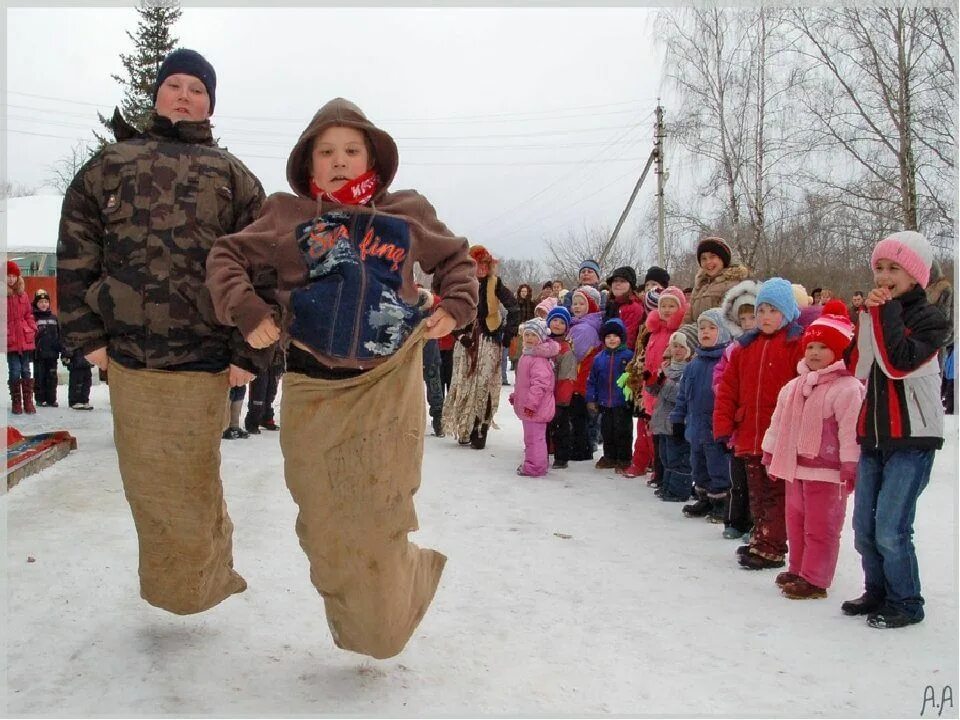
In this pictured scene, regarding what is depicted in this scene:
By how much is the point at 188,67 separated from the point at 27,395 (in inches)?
345

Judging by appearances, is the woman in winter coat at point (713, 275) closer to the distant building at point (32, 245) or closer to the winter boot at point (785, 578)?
the winter boot at point (785, 578)

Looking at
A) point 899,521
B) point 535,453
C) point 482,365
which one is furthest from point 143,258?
point 482,365

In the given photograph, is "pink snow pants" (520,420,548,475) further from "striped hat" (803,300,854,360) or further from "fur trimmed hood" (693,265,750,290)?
"striped hat" (803,300,854,360)

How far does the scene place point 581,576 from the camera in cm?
449

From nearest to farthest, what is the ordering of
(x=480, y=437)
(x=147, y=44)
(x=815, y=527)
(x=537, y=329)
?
→ (x=815, y=527), (x=537, y=329), (x=480, y=437), (x=147, y=44)

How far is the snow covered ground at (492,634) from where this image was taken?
9.59 feet

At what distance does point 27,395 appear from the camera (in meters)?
10.5

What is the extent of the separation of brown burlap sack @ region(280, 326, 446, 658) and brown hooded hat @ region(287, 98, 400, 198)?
0.65 metres

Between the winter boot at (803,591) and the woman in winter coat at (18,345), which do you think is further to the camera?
the woman in winter coat at (18,345)

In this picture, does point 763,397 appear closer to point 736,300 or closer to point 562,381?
point 736,300

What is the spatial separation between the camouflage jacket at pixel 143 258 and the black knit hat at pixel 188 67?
1.01 feet

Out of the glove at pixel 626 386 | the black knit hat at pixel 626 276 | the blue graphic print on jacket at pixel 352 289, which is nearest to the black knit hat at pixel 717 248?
the glove at pixel 626 386

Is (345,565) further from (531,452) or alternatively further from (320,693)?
(531,452)

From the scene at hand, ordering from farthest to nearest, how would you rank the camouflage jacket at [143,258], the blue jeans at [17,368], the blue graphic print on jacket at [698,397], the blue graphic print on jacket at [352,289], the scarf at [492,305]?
the blue jeans at [17,368] → the scarf at [492,305] → the blue graphic print on jacket at [698,397] → the camouflage jacket at [143,258] → the blue graphic print on jacket at [352,289]
